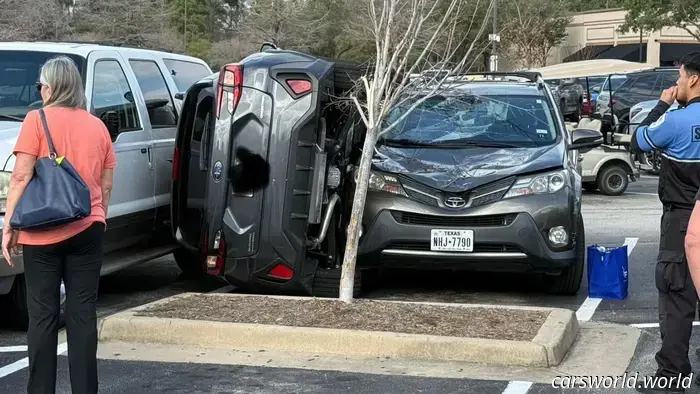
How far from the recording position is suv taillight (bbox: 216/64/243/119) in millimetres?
7355

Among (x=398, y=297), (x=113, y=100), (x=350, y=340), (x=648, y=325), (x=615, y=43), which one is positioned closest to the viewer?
(x=350, y=340)

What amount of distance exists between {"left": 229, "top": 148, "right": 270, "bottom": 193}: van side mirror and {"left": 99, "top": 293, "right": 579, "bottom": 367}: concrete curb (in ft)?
4.18

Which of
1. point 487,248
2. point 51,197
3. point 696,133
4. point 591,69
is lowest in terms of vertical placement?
point 487,248

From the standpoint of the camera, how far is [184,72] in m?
9.75

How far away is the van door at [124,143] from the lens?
25.3ft

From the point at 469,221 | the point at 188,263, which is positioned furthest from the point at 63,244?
the point at 188,263

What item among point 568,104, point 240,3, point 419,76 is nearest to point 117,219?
point 419,76

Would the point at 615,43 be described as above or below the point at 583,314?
above

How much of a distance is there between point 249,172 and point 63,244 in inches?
104

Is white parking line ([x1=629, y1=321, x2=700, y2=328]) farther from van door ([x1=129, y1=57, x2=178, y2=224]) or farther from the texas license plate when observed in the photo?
van door ([x1=129, y1=57, x2=178, y2=224])

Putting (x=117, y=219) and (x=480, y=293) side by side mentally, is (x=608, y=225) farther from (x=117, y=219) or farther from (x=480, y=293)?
(x=117, y=219)

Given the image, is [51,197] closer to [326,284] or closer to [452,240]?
[326,284]

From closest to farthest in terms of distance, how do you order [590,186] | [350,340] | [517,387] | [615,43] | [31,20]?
[517,387]
[350,340]
[590,186]
[31,20]
[615,43]

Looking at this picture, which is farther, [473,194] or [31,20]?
[31,20]
